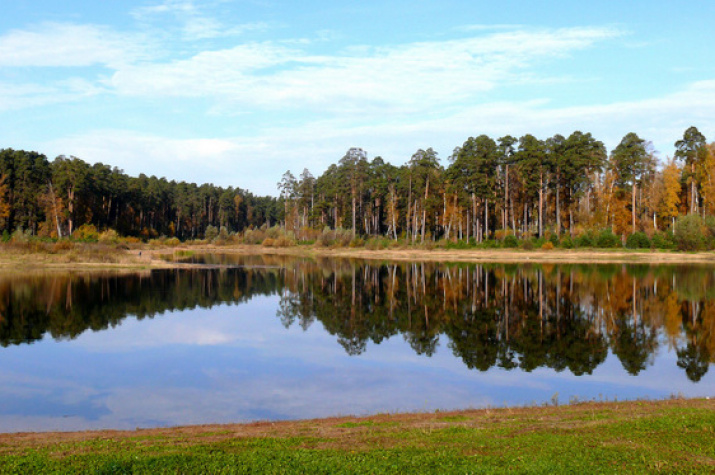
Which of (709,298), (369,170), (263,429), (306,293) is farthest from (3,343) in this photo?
(369,170)

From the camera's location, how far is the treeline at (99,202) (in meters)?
93.3

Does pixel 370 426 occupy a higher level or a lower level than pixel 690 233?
lower

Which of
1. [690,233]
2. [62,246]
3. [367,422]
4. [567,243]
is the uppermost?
[62,246]

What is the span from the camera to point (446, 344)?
23.2 m

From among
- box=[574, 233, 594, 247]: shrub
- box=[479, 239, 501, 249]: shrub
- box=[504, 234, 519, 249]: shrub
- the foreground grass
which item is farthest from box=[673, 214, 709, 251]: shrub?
the foreground grass

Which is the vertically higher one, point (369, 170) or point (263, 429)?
point (369, 170)

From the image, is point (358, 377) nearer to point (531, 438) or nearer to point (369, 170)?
point (531, 438)

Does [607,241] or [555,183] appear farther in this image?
[555,183]

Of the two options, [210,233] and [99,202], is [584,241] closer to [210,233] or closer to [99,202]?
[210,233]

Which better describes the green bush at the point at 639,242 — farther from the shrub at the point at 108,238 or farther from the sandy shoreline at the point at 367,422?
the shrub at the point at 108,238

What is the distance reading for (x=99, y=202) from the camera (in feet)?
370

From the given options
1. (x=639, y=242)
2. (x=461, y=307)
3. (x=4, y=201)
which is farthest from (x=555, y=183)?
(x=4, y=201)

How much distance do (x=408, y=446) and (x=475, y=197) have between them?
8207 centimetres

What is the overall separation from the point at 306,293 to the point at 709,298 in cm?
2469
